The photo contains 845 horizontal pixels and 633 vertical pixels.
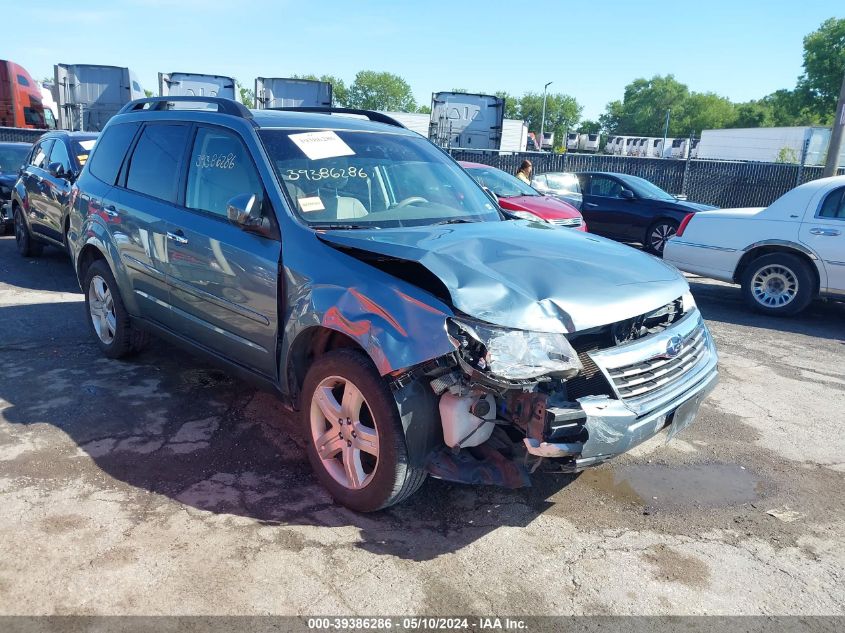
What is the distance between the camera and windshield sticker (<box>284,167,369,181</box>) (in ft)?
12.4

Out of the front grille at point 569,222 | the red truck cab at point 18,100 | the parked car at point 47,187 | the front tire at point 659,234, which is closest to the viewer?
the parked car at point 47,187

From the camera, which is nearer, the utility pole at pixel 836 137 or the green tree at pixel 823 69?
the utility pole at pixel 836 137

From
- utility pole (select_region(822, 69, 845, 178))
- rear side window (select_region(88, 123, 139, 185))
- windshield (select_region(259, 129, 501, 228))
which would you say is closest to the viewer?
windshield (select_region(259, 129, 501, 228))

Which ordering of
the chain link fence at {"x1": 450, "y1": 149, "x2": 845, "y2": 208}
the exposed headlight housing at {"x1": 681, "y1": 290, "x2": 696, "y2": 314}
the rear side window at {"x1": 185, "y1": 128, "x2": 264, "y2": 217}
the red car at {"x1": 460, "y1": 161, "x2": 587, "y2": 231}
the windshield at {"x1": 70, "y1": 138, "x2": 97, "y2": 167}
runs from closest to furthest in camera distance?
the exposed headlight housing at {"x1": 681, "y1": 290, "x2": 696, "y2": 314}, the rear side window at {"x1": 185, "y1": 128, "x2": 264, "y2": 217}, the windshield at {"x1": 70, "y1": 138, "x2": 97, "y2": 167}, the red car at {"x1": 460, "y1": 161, "x2": 587, "y2": 231}, the chain link fence at {"x1": 450, "y1": 149, "x2": 845, "y2": 208}

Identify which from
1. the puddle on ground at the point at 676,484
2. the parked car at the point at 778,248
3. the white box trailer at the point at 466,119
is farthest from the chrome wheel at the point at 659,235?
the puddle on ground at the point at 676,484

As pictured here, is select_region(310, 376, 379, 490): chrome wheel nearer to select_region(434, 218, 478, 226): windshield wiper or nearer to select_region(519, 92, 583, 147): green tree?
→ select_region(434, 218, 478, 226): windshield wiper

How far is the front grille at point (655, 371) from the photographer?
300cm

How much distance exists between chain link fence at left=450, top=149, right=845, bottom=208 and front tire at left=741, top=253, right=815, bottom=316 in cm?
1177

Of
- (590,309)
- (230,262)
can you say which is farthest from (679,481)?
(230,262)

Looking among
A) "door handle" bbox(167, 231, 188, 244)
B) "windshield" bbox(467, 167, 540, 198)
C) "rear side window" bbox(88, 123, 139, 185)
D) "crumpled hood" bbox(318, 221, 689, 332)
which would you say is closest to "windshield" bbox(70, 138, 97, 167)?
"rear side window" bbox(88, 123, 139, 185)

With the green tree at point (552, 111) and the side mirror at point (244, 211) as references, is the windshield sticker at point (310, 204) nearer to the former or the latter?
the side mirror at point (244, 211)

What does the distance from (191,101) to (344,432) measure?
3.04 metres

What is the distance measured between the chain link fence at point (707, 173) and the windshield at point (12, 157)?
10544 millimetres

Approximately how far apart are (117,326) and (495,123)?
52.9 feet
